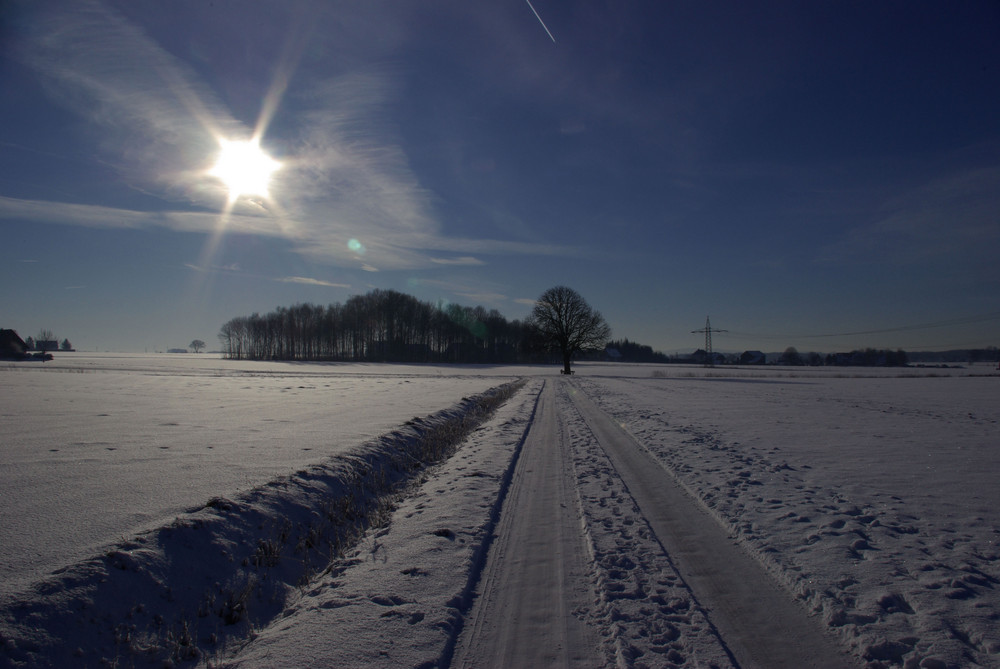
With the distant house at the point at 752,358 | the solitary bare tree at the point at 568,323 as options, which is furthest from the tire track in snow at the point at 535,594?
the distant house at the point at 752,358

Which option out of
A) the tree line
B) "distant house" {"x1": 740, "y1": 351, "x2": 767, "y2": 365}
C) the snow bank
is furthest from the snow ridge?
"distant house" {"x1": 740, "y1": 351, "x2": 767, "y2": 365}

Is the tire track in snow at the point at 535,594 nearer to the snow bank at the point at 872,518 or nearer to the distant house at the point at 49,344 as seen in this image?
the snow bank at the point at 872,518

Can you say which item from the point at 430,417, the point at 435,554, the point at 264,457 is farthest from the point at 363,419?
the point at 435,554

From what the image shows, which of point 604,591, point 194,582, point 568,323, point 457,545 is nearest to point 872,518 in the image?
point 604,591

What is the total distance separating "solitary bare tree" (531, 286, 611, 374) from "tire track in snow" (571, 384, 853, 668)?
56259 millimetres

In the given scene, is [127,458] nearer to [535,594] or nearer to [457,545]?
[457,545]

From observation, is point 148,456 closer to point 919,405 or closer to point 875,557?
point 875,557

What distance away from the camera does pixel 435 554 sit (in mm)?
5273

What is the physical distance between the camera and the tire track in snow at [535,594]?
11.3 ft

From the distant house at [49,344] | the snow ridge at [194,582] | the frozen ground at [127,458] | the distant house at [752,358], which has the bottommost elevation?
the snow ridge at [194,582]

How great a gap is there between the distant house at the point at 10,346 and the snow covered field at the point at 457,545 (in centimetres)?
10177

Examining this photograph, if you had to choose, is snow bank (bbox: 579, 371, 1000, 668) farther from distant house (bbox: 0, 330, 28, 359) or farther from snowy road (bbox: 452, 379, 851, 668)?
distant house (bbox: 0, 330, 28, 359)

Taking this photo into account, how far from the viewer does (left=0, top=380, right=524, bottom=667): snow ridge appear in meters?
3.64

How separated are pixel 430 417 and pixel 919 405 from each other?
23.4m
